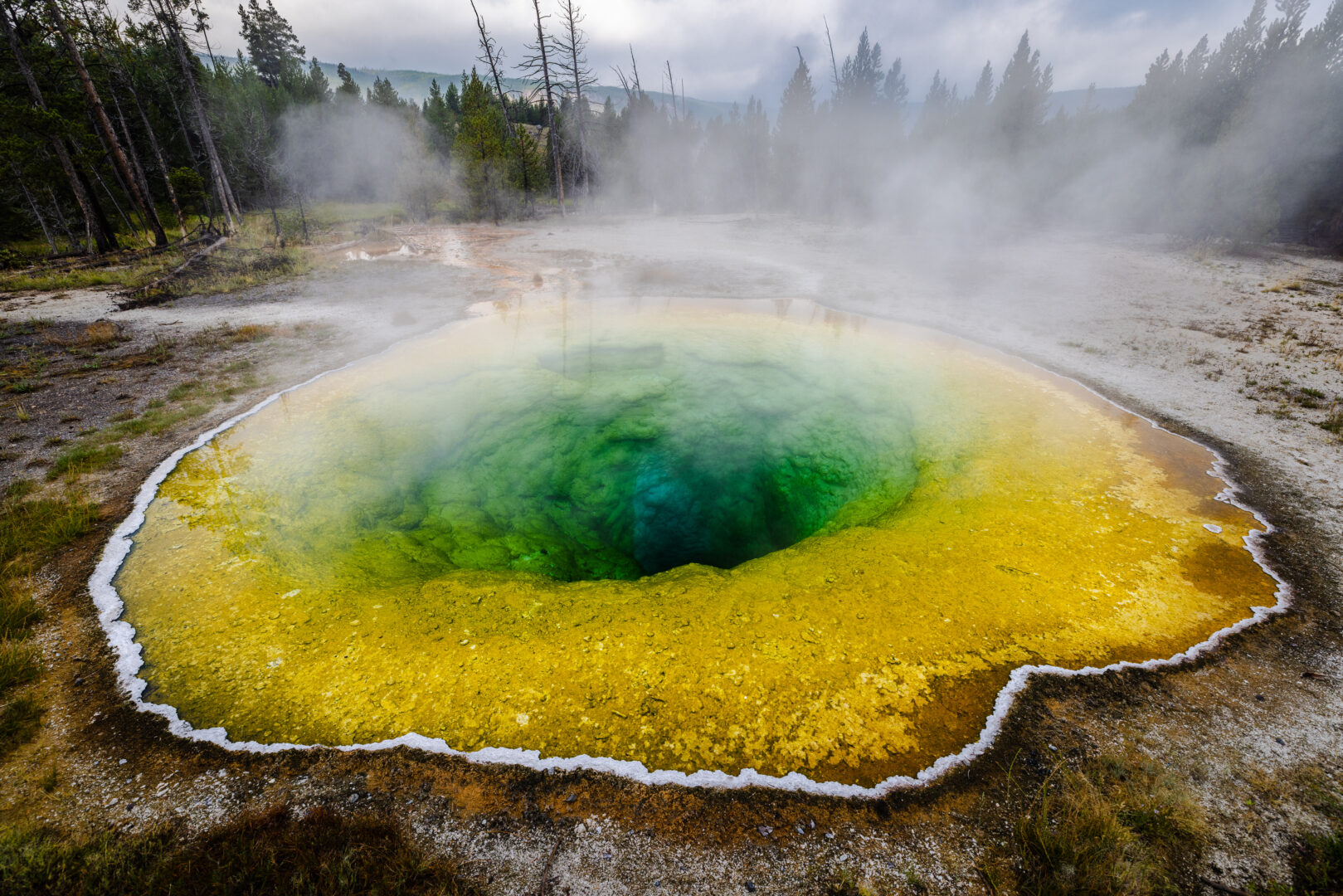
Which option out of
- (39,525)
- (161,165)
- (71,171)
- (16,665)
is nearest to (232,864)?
(16,665)

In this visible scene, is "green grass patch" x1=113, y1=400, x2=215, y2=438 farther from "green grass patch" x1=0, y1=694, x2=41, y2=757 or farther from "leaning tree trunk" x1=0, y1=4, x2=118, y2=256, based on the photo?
"leaning tree trunk" x1=0, y1=4, x2=118, y2=256

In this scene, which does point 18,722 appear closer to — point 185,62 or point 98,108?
point 98,108

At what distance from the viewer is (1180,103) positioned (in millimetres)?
27281

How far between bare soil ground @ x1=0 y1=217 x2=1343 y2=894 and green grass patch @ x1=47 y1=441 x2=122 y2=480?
0.10m

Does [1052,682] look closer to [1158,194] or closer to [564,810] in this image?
[564,810]

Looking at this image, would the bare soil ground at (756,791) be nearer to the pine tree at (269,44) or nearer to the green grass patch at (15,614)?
the green grass patch at (15,614)

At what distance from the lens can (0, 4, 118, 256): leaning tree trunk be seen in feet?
49.3

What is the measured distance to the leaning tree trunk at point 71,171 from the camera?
15.0 metres

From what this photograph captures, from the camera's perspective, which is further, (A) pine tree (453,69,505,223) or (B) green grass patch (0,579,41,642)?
(A) pine tree (453,69,505,223)

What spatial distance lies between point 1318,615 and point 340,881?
7217mm

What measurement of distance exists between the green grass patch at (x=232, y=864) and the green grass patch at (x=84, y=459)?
4.97m

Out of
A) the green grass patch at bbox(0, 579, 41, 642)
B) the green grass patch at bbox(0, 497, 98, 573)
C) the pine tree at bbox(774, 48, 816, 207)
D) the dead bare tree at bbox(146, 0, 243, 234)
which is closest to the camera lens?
the green grass patch at bbox(0, 579, 41, 642)

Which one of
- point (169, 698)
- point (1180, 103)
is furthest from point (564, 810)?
point (1180, 103)

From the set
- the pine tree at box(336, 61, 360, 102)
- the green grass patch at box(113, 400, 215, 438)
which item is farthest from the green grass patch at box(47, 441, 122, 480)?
the pine tree at box(336, 61, 360, 102)
